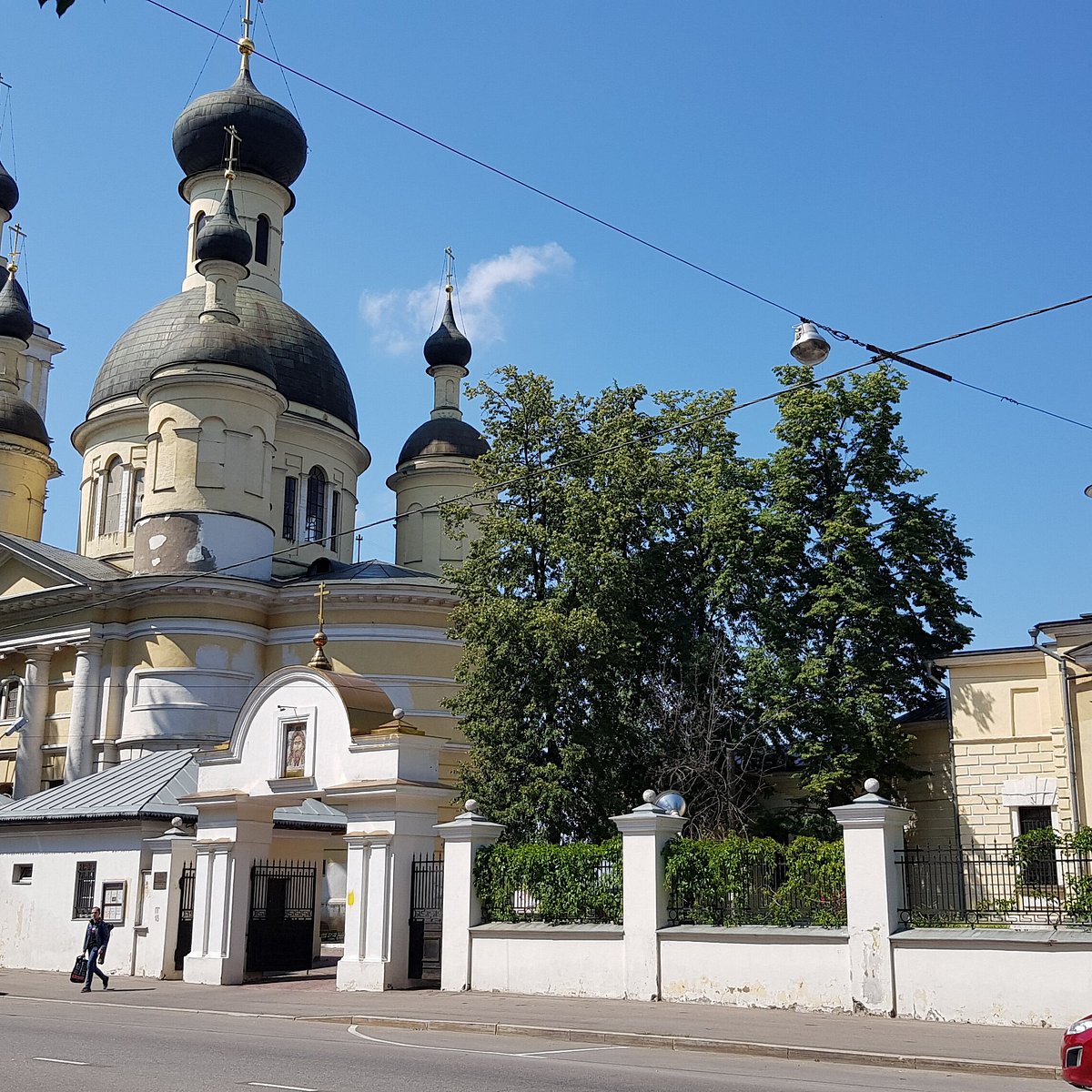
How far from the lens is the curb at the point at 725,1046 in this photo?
12.1 metres

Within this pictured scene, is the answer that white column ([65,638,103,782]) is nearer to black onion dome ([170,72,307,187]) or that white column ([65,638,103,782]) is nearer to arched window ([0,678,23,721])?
arched window ([0,678,23,721])

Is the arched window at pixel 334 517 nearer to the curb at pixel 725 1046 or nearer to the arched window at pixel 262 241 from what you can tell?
the arched window at pixel 262 241

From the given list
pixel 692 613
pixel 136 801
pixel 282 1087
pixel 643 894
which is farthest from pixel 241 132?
pixel 282 1087

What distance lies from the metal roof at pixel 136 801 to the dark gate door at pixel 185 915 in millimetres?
1183

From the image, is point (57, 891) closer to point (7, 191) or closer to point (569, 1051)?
point (569, 1051)

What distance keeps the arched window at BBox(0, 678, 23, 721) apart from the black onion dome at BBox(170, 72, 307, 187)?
18269mm

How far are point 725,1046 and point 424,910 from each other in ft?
26.7

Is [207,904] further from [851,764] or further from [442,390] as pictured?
[442,390]

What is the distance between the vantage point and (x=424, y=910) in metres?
20.8

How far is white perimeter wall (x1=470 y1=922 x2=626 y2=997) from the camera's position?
726 inches

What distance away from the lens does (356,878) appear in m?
20.7

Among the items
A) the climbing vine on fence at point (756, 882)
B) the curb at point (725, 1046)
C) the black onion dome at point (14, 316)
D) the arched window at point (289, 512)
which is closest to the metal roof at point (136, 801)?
the curb at point (725, 1046)

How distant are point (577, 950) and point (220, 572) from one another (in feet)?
69.5

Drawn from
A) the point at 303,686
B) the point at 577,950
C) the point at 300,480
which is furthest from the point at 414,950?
the point at 300,480
